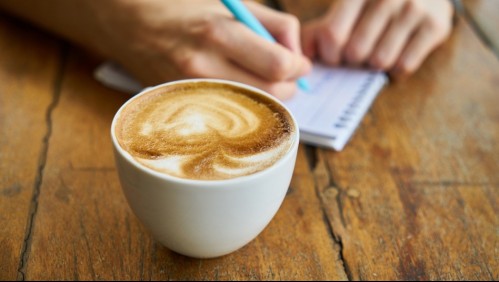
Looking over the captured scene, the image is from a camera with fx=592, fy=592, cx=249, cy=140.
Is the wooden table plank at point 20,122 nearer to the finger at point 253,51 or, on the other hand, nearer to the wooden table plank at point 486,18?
the finger at point 253,51

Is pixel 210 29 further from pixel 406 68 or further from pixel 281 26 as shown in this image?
pixel 406 68

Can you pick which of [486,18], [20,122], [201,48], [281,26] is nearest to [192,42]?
[201,48]

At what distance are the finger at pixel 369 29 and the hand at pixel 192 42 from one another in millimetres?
157

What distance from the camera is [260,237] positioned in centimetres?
71

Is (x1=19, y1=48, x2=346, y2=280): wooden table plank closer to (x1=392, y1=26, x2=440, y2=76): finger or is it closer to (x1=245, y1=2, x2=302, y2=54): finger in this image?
(x1=245, y1=2, x2=302, y2=54): finger

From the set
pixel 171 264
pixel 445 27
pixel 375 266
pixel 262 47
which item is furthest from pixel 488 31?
pixel 171 264

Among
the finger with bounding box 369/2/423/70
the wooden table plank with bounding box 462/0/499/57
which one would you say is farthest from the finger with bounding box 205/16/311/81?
the wooden table plank with bounding box 462/0/499/57

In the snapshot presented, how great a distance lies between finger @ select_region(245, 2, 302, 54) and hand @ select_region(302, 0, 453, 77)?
0.41 feet

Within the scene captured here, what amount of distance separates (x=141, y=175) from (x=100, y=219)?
0.61 feet

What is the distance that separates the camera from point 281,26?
0.98 metres

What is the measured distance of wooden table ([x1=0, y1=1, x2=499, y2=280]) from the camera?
0.67 m

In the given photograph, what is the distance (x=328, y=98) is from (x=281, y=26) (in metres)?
0.14

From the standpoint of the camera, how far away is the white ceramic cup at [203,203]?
21.7 inches

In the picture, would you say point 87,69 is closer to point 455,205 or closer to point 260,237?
point 260,237
